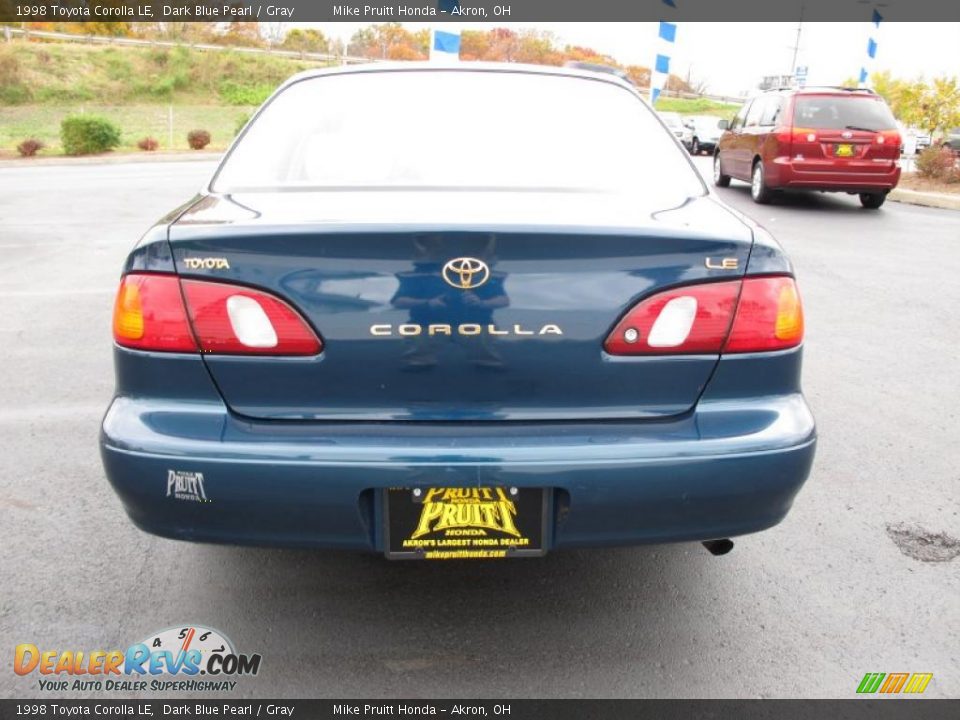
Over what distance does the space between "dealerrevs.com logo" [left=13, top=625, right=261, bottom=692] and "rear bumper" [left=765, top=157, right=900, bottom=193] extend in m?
11.3

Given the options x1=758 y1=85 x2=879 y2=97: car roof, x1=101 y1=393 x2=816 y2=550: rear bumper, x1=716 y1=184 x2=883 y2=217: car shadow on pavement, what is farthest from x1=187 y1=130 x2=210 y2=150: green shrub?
x1=101 y1=393 x2=816 y2=550: rear bumper

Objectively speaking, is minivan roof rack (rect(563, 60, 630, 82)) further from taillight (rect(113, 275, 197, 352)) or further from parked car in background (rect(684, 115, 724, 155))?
parked car in background (rect(684, 115, 724, 155))

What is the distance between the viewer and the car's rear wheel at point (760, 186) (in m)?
12.7

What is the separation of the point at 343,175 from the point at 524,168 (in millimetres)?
561

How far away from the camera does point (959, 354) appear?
5414mm

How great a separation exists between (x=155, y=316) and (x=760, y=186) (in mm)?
12016

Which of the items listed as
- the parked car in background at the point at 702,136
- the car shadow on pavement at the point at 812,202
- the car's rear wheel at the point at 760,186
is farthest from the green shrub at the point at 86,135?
the car's rear wheel at the point at 760,186

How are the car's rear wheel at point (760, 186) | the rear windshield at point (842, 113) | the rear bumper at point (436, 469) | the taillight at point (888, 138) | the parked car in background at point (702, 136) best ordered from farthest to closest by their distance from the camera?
the parked car in background at point (702, 136) → the car's rear wheel at point (760, 186) → the rear windshield at point (842, 113) → the taillight at point (888, 138) → the rear bumper at point (436, 469)

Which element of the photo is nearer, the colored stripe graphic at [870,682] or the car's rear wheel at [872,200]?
the colored stripe graphic at [870,682]

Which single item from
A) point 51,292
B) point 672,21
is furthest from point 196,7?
point 51,292

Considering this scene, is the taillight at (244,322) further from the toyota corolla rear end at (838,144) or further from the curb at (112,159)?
the curb at (112,159)

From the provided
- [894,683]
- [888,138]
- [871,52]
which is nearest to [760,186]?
[888,138]

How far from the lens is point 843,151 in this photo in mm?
11812

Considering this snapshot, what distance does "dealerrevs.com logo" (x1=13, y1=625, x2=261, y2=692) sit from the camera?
2.28 metres
